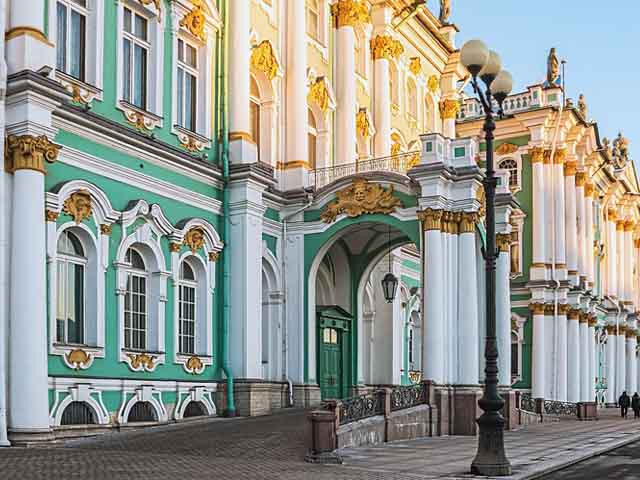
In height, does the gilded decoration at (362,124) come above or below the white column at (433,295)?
above

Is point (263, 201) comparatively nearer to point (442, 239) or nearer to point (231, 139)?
point (231, 139)

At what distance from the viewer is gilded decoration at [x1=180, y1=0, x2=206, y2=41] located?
936 inches

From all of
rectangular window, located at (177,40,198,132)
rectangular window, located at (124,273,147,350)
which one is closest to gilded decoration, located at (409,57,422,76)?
rectangular window, located at (177,40,198,132)

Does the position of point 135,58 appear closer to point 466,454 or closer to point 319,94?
point 319,94

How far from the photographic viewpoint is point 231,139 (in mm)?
24875

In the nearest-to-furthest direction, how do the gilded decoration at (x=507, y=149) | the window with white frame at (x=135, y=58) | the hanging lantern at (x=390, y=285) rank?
the window with white frame at (x=135, y=58)
the hanging lantern at (x=390, y=285)
the gilded decoration at (x=507, y=149)

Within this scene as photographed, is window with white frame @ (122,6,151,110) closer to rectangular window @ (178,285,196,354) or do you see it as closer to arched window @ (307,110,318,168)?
rectangular window @ (178,285,196,354)

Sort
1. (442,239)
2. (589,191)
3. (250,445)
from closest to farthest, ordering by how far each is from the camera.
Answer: (250,445)
(442,239)
(589,191)

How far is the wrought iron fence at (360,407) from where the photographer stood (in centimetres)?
1922

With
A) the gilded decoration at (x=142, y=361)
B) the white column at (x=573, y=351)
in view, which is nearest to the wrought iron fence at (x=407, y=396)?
the gilded decoration at (x=142, y=361)

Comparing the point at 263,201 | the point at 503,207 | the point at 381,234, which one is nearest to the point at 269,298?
the point at 263,201

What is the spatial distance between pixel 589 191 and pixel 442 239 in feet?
93.9

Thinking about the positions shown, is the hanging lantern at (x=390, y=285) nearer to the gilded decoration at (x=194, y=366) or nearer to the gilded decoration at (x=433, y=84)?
the gilded decoration at (x=194, y=366)

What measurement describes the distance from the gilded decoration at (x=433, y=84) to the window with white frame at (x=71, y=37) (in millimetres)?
20710
